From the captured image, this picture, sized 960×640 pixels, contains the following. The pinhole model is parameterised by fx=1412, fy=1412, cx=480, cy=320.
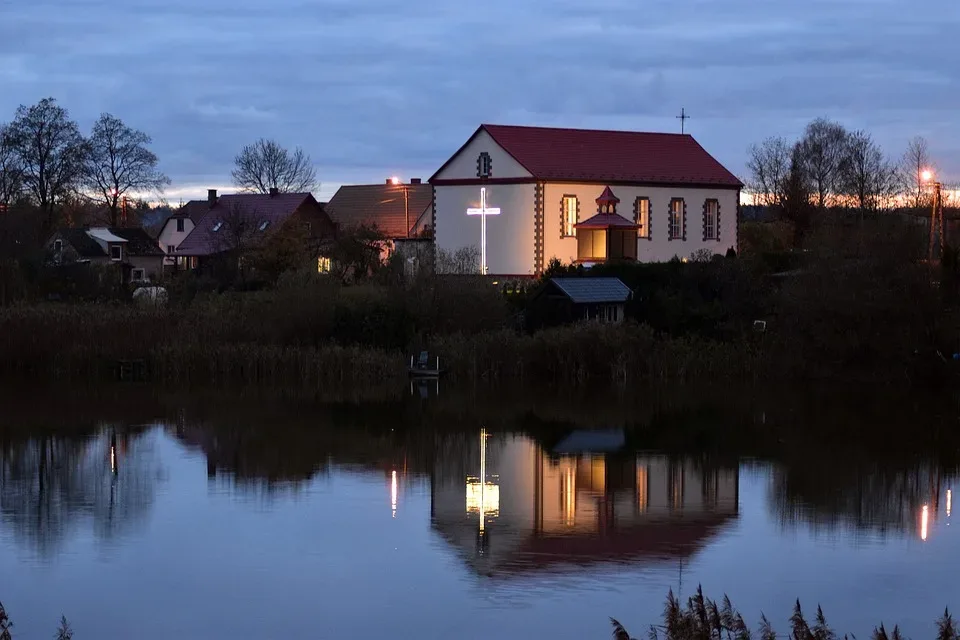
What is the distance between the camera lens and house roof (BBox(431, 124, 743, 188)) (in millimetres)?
54219

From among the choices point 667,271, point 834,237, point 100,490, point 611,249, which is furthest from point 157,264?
point 100,490

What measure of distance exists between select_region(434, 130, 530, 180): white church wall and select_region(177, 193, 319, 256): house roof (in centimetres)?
1397

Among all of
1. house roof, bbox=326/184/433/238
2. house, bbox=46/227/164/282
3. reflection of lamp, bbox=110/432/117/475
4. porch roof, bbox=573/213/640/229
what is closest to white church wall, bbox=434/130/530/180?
porch roof, bbox=573/213/640/229

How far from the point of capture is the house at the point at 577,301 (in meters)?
41.2

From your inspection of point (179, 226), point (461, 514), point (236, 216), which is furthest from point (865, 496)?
point (179, 226)

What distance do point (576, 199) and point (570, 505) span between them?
112 ft

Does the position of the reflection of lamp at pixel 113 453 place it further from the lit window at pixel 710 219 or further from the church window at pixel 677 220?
the lit window at pixel 710 219

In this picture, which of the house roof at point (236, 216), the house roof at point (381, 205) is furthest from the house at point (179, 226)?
the house roof at point (381, 205)

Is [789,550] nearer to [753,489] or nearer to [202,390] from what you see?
[753,489]

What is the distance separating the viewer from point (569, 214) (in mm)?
53875

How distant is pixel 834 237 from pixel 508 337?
9.07 m

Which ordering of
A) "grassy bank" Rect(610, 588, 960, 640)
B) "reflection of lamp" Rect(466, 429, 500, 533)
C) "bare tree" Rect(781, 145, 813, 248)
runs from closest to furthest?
1. "grassy bank" Rect(610, 588, 960, 640)
2. "reflection of lamp" Rect(466, 429, 500, 533)
3. "bare tree" Rect(781, 145, 813, 248)

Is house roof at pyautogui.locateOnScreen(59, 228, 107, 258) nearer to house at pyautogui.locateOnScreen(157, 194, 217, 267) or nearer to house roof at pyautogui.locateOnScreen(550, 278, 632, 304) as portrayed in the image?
house at pyautogui.locateOnScreen(157, 194, 217, 267)

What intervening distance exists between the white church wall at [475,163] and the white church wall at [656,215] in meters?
1.61
